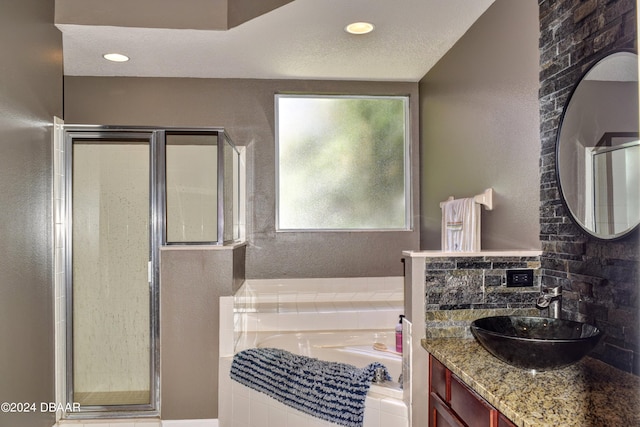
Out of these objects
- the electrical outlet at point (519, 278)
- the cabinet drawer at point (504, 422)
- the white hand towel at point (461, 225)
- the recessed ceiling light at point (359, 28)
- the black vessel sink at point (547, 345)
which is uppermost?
the recessed ceiling light at point (359, 28)

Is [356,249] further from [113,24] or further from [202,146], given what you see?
[113,24]

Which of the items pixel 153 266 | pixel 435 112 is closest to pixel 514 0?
pixel 435 112

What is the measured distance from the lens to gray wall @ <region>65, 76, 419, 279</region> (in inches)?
155

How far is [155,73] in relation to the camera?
386cm

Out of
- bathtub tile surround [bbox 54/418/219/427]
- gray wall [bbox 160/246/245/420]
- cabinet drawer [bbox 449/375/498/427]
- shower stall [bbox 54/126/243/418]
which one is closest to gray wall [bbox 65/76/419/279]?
shower stall [bbox 54/126/243/418]

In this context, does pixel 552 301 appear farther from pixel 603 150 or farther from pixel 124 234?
pixel 124 234

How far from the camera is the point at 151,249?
3.11 metres

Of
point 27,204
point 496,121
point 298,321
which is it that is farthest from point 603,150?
point 27,204

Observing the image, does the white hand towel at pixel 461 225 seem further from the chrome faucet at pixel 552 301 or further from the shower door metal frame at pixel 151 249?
the shower door metal frame at pixel 151 249

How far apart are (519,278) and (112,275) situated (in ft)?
8.47

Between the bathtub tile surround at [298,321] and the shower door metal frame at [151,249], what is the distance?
1.56 ft

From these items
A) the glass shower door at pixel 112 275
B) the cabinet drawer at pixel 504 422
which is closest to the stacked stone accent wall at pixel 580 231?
the cabinet drawer at pixel 504 422

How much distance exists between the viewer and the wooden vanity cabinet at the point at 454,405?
4.75ft

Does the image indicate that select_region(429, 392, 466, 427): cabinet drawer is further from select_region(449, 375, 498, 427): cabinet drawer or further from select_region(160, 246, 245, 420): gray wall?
select_region(160, 246, 245, 420): gray wall
